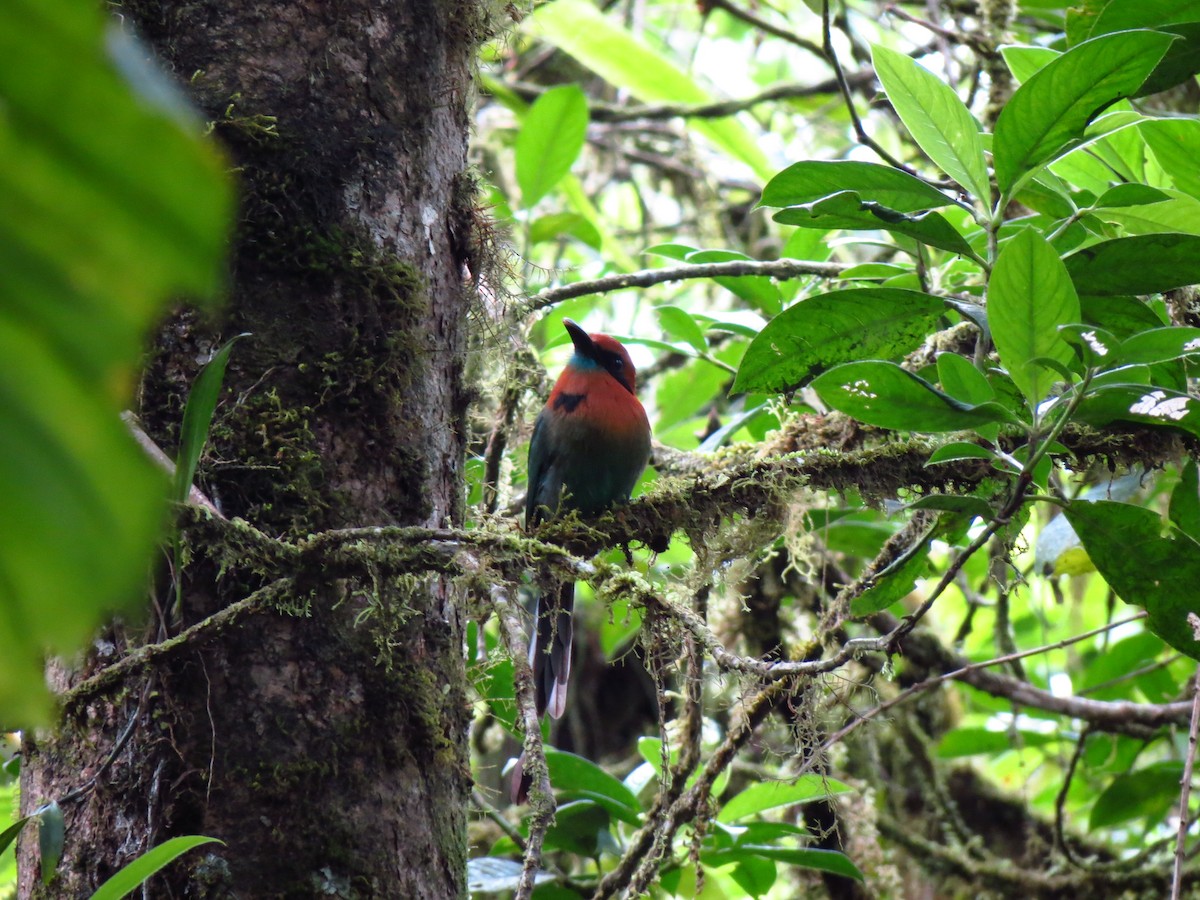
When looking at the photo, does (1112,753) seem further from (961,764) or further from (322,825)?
(322,825)

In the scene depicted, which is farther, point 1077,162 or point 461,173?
point 1077,162

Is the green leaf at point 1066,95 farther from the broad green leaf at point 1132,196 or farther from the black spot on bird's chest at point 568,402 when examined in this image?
the black spot on bird's chest at point 568,402

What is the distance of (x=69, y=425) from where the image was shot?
30cm

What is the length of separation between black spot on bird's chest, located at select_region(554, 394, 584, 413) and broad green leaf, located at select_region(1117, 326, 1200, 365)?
2145 millimetres

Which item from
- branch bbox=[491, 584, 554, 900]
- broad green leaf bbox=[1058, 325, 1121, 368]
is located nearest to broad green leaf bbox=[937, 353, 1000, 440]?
broad green leaf bbox=[1058, 325, 1121, 368]

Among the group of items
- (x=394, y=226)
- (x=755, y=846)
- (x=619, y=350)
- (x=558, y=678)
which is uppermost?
(x=394, y=226)

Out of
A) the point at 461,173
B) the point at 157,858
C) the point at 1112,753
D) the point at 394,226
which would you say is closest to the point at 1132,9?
the point at 461,173

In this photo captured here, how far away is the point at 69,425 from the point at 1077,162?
2667 mm

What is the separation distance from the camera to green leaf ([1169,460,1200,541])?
2.16 m

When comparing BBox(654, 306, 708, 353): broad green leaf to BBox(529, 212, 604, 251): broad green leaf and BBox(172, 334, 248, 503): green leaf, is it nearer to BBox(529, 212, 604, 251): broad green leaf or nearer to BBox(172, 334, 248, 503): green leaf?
BBox(529, 212, 604, 251): broad green leaf

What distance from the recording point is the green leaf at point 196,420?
1404 millimetres

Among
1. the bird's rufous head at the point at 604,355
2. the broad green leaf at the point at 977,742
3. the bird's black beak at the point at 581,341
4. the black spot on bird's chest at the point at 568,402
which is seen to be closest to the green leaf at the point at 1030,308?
the black spot on bird's chest at the point at 568,402

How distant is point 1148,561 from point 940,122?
93 cm

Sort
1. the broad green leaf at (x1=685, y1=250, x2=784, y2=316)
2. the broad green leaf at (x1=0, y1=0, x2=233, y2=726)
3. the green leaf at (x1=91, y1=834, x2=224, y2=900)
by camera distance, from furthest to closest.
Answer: the broad green leaf at (x1=685, y1=250, x2=784, y2=316), the green leaf at (x1=91, y1=834, x2=224, y2=900), the broad green leaf at (x1=0, y1=0, x2=233, y2=726)
